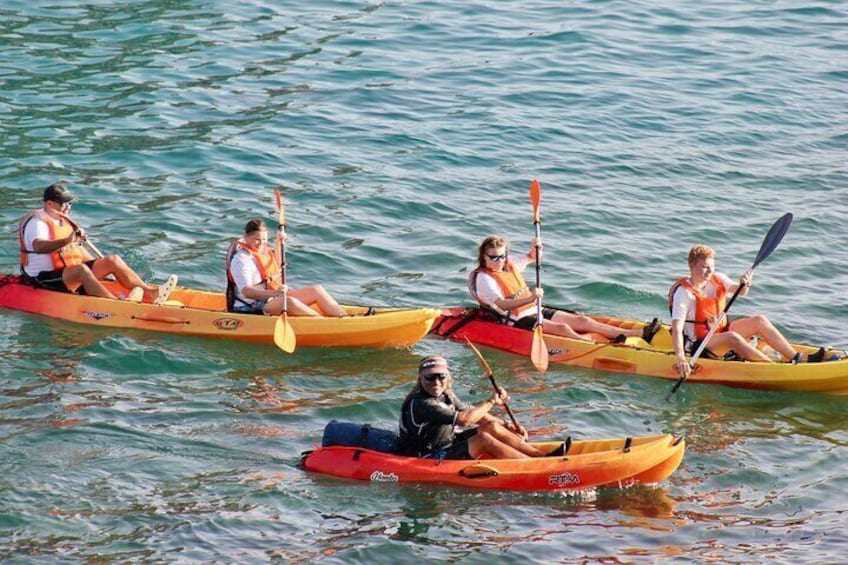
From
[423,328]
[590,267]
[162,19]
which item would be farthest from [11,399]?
[162,19]

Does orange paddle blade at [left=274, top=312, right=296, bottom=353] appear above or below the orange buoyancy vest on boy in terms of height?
below

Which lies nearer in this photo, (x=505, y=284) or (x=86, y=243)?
(x=505, y=284)

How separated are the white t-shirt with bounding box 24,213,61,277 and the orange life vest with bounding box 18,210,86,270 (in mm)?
11

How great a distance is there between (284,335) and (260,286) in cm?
88

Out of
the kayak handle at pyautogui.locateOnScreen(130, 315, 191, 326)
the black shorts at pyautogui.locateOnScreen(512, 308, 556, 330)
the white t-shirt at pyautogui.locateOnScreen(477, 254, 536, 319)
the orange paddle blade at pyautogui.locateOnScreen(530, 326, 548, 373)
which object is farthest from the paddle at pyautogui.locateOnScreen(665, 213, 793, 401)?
the kayak handle at pyautogui.locateOnScreen(130, 315, 191, 326)

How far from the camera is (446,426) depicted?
1027cm

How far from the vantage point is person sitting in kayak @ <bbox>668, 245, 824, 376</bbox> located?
1228cm

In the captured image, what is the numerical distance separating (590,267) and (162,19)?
10.3 metres

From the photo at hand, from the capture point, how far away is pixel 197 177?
1766cm

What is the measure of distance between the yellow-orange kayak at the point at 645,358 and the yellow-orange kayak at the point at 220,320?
0.57 metres

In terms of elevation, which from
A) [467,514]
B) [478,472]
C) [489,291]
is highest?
[489,291]

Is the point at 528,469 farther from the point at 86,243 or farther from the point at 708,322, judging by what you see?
the point at 86,243

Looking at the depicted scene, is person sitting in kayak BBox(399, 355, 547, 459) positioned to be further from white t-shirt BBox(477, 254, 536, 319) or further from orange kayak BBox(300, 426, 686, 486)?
white t-shirt BBox(477, 254, 536, 319)

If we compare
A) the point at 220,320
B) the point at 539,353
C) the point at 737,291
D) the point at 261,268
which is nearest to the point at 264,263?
the point at 261,268
